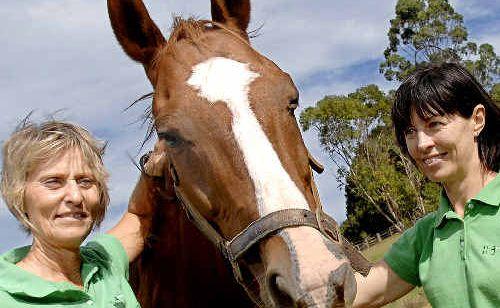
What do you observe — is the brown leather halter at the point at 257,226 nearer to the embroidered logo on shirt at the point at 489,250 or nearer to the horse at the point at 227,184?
the horse at the point at 227,184

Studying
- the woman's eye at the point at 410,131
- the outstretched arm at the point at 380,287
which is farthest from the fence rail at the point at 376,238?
the woman's eye at the point at 410,131

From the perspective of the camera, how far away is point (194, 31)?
→ 3299mm

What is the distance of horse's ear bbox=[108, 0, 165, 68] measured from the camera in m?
3.39

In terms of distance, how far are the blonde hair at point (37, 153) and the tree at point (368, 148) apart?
24.0 meters

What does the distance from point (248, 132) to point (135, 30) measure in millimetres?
1236

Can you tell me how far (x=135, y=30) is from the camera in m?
3.47

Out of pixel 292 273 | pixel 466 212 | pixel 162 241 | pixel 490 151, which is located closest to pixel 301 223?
pixel 292 273

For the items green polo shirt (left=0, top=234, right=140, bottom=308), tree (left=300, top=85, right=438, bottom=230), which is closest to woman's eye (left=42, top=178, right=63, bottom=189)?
green polo shirt (left=0, top=234, right=140, bottom=308)

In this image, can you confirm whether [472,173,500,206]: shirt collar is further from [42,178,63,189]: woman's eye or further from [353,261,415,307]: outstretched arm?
[42,178,63,189]: woman's eye

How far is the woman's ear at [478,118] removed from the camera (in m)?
2.74

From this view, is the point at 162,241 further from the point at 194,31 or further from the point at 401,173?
the point at 401,173

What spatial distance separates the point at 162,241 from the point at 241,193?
3.47 ft

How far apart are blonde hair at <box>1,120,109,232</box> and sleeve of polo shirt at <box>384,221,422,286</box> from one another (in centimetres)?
142

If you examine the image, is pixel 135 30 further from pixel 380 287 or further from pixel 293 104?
pixel 380 287
